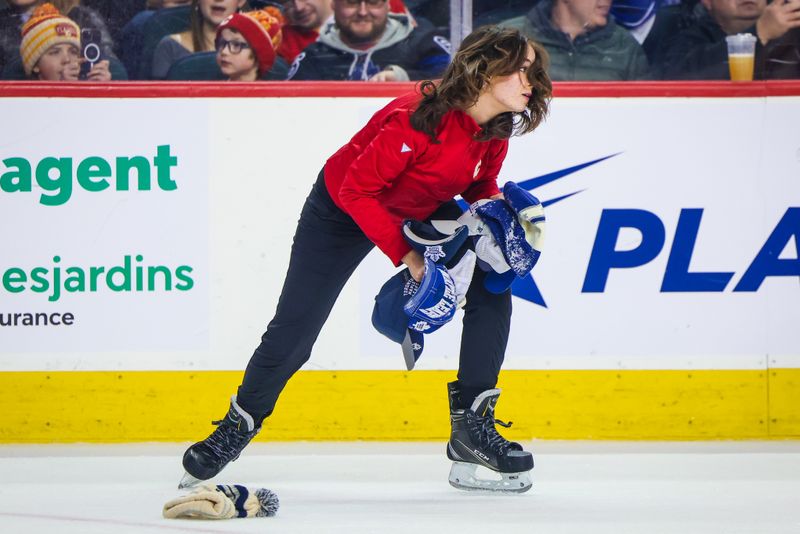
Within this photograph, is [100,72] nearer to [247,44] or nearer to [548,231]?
[247,44]

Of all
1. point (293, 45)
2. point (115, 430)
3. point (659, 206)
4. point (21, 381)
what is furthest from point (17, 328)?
point (659, 206)

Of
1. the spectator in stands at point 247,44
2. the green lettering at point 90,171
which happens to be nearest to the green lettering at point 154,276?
the green lettering at point 90,171

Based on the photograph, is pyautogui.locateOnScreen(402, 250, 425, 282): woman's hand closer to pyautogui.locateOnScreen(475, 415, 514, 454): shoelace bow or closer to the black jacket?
pyautogui.locateOnScreen(475, 415, 514, 454): shoelace bow

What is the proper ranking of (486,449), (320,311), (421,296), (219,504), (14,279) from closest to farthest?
1. (219,504)
2. (421,296)
3. (486,449)
4. (320,311)
5. (14,279)

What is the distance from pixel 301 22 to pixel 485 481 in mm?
1878

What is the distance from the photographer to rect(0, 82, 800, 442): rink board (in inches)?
150

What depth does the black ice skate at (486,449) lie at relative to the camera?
2.78 metres

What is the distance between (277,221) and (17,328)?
2.99ft

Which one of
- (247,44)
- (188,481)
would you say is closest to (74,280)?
(247,44)

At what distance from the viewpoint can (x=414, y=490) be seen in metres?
2.94

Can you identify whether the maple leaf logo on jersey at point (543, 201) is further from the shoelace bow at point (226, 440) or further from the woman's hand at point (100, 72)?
the woman's hand at point (100, 72)

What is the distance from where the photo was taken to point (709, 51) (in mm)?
4012

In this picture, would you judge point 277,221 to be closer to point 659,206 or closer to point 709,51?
point 659,206

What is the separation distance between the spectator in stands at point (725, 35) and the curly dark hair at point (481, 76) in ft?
4.69
